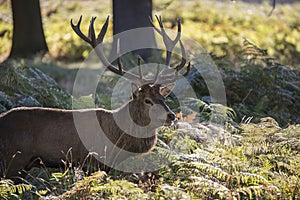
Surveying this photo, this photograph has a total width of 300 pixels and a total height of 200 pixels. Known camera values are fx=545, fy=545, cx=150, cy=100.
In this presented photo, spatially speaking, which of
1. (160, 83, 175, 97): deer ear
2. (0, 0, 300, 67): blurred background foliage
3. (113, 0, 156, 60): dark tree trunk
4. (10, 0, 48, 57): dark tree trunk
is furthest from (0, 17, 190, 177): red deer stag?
(0, 0, 300, 67): blurred background foliage

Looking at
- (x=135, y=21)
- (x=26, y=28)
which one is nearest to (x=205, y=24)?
(x=26, y=28)

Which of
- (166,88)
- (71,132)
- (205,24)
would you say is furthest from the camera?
(205,24)

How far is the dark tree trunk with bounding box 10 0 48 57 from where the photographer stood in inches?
585

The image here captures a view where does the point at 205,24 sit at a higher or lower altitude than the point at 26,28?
lower

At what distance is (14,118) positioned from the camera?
645 cm

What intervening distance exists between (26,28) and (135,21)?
13.4 feet

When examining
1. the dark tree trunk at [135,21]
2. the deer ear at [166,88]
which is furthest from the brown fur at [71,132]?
the dark tree trunk at [135,21]

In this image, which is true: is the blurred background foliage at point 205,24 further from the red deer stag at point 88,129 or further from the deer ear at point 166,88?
the red deer stag at point 88,129

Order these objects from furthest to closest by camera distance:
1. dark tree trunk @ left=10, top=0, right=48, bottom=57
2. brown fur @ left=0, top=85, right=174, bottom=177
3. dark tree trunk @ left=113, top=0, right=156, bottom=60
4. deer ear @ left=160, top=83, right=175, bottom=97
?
dark tree trunk @ left=10, top=0, right=48, bottom=57 → dark tree trunk @ left=113, top=0, right=156, bottom=60 → deer ear @ left=160, top=83, right=175, bottom=97 → brown fur @ left=0, top=85, right=174, bottom=177

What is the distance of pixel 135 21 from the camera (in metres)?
12.3

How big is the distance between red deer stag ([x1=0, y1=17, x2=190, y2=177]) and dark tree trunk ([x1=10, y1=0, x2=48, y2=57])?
8.17 m

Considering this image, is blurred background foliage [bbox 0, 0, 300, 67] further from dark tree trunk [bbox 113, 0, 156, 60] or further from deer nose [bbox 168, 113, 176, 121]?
deer nose [bbox 168, 113, 176, 121]

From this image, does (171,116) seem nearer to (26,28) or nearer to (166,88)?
(166,88)

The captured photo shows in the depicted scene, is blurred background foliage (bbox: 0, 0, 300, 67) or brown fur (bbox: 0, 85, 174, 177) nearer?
brown fur (bbox: 0, 85, 174, 177)
